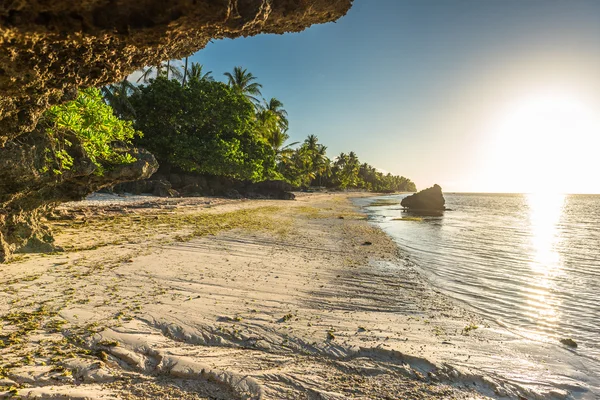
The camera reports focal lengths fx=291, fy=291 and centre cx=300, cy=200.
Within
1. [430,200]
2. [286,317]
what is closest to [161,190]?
[286,317]

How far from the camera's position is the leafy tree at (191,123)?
28.1m

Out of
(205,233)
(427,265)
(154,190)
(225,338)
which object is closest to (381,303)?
(225,338)

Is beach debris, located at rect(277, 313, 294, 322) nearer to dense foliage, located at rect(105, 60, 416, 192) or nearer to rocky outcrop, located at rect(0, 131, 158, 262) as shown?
rocky outcrop, located at rect(0, 131, 158, 262)

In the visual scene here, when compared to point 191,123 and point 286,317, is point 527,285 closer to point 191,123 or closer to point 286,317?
point 286,317

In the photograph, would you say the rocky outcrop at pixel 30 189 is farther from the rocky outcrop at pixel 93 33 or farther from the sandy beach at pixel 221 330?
the rocky outcrop at pixel 93 33

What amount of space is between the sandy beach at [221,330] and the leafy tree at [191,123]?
72.4ft

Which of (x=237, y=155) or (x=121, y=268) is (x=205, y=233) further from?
(x=237, y=155)

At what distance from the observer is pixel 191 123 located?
96.2ft

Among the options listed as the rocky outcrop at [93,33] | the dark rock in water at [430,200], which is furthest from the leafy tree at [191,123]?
the rocky outcrop at [93,33]

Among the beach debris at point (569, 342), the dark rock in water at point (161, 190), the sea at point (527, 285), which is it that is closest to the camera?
the beach debris at point (569, 342)

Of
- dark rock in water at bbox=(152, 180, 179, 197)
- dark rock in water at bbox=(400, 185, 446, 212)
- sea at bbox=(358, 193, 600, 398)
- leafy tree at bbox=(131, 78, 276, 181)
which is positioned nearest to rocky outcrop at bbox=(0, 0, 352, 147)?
sea at bbox=(358, 193, 600, 398)

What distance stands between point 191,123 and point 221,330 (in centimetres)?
2891

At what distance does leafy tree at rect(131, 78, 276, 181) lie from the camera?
92.3 feet

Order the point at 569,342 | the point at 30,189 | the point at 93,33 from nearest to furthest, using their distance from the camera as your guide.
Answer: the point at 93,33, the point at 569,342, the point at 30,189
